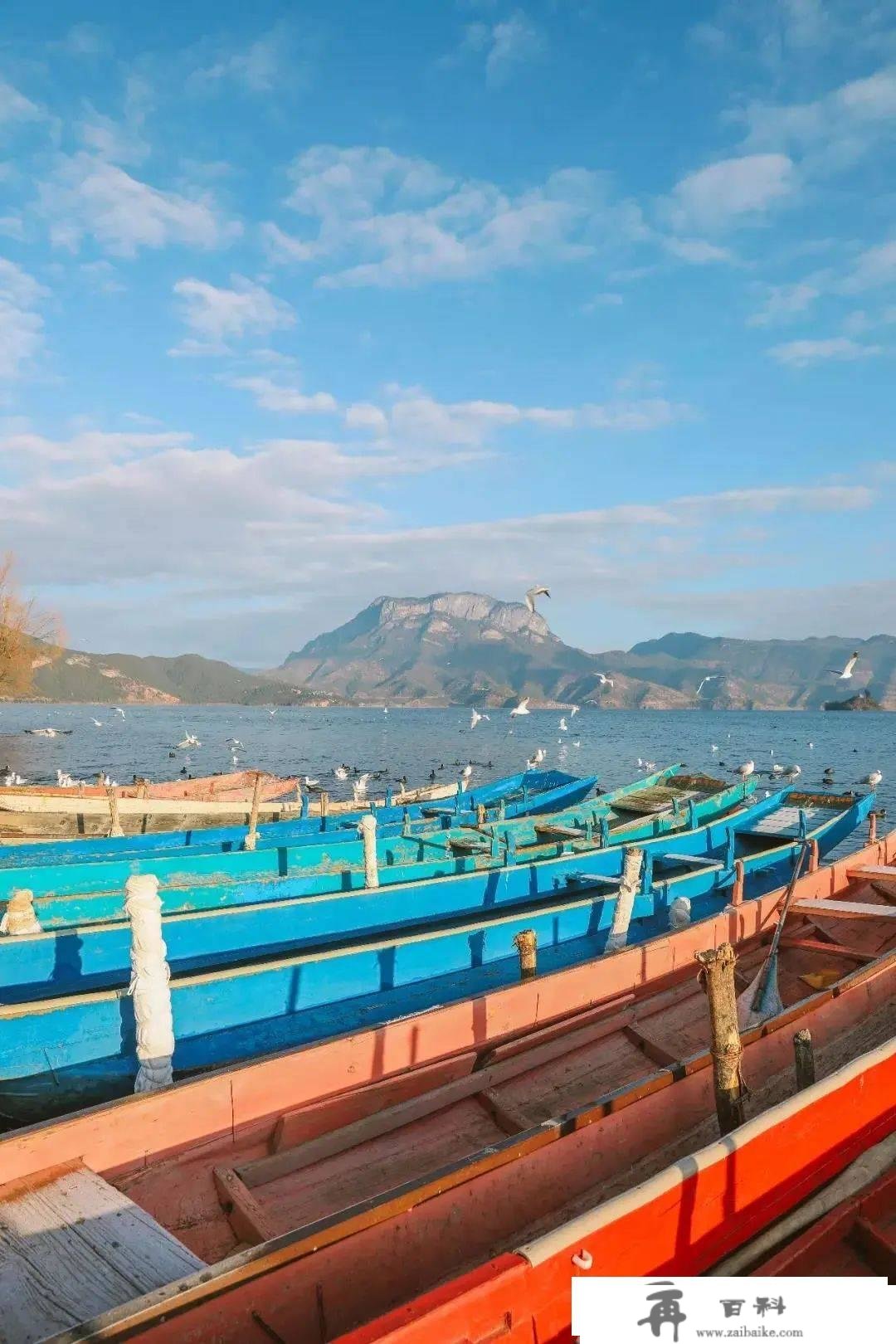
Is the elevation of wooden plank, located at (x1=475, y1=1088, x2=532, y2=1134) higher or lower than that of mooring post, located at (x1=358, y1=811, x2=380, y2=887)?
lower

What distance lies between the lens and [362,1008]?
9477 millimetres

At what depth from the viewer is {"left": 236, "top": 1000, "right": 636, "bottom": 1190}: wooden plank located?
5.73 meters

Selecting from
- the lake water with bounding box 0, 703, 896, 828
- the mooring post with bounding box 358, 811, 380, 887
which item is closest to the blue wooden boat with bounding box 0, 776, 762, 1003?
the mooring post with bounding box 358, 811, 380, 887

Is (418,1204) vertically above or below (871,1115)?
above

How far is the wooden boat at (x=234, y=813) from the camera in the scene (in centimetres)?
1922

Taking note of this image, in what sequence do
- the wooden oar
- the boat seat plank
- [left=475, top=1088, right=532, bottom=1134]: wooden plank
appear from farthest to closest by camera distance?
the wooden oar, [left=475, top=1088, right=532, bottom=1134]: wooden plank, the boat seat plank

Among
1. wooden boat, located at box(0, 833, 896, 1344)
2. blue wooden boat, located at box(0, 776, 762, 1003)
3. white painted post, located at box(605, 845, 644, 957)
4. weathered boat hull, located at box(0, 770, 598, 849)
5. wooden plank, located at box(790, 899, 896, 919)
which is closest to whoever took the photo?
wooden boat, located at box(0, 833, 896, 1344)

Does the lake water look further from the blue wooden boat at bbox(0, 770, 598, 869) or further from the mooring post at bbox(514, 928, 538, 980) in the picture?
the mooring post at bbox(514, 928, 538, 980)

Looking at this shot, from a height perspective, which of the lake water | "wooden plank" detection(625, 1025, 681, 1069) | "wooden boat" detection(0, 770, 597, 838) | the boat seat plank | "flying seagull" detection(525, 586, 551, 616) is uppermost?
"flying seagull" detection(525, 586, 551, 616)

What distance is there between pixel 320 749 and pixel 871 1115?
Answer: 76.5m

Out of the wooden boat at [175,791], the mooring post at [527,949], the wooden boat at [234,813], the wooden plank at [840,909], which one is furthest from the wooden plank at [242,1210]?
the wooden boat at [175,791]

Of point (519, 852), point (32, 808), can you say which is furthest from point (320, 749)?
point (519, 852)

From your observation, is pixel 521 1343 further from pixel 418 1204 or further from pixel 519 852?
pixel 519 852

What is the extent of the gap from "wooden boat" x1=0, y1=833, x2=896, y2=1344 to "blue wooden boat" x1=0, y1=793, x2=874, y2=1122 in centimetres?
136
